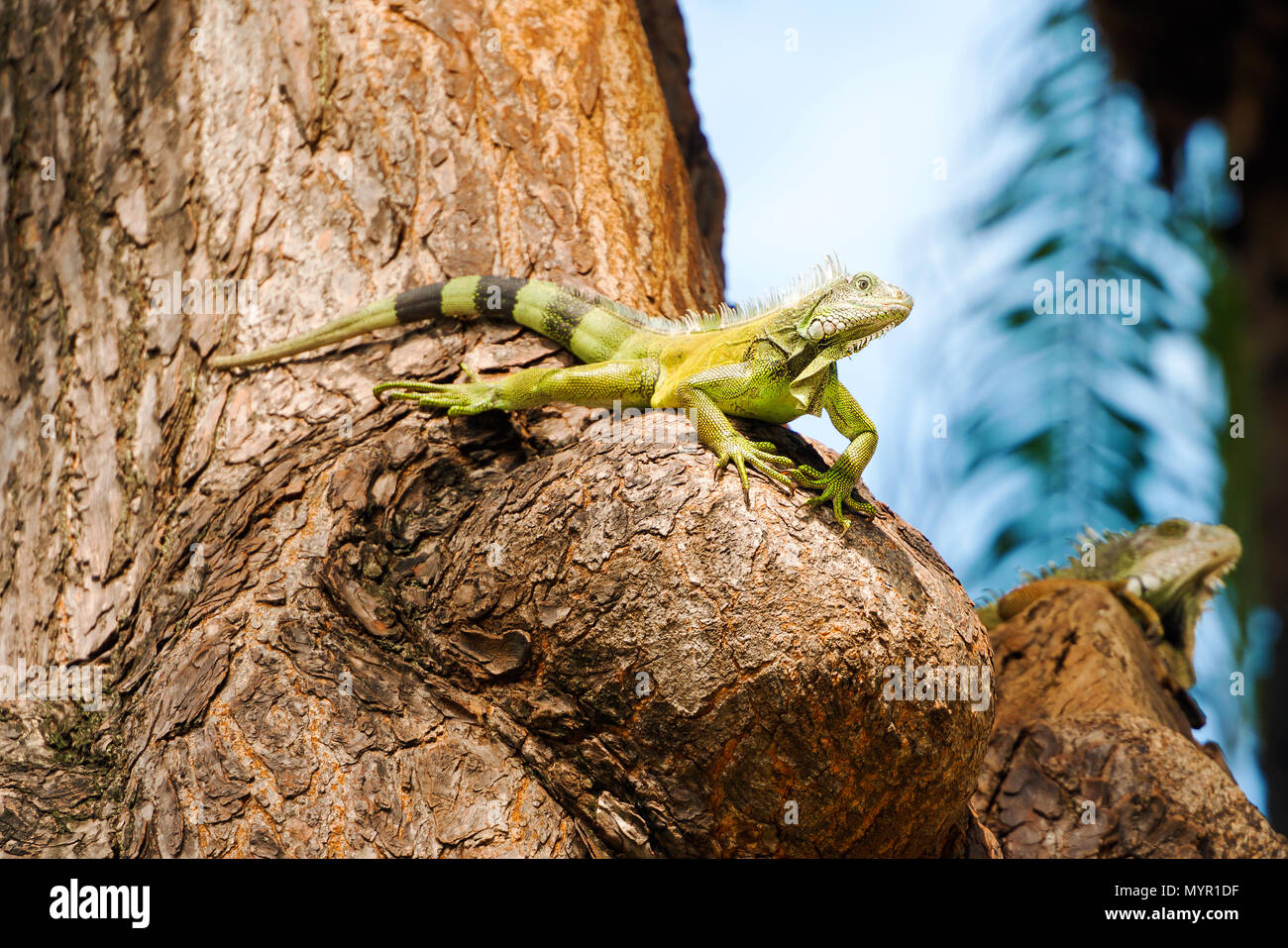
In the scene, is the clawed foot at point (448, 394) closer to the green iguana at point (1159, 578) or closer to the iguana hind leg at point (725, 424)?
the iguana hind leg at point (725, 424)

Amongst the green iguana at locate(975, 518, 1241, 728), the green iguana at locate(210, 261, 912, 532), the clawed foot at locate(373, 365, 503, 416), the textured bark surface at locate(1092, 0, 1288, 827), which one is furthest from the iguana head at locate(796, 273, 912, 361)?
the green iguana at locate(975, 518, 1241, 728)

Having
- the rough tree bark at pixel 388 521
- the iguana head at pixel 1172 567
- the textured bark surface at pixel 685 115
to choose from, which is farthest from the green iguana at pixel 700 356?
the iguana head at pixel 1172 567

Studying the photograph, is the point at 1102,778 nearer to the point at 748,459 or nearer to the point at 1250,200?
the point at 748,459

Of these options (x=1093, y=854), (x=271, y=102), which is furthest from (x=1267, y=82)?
(x=271, y=102)

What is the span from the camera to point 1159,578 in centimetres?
639

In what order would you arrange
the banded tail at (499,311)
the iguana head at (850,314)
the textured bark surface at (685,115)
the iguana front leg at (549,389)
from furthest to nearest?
the textured bark surface at (685,115) → the banded tail at (499,311) → the iguana front leg at (549,389) → the iguana head at (850,314)

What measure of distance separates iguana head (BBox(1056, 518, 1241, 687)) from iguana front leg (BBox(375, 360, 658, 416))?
3.73 meters

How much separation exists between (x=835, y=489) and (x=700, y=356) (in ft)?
3.11

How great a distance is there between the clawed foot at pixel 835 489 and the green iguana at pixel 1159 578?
8.23 feet

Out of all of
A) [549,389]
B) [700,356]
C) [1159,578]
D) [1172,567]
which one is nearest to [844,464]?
[700,356]

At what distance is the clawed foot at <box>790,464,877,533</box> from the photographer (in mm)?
3371

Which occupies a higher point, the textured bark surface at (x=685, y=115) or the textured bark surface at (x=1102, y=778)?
the textured bark surface at (x=685, y=115)

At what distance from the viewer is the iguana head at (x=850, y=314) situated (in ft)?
12.6

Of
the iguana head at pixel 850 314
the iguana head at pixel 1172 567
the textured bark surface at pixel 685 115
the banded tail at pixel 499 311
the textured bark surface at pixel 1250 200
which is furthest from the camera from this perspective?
the textured bark surface at pixel 685 115
